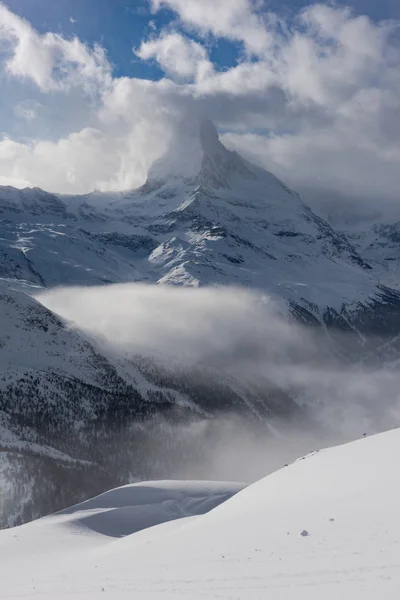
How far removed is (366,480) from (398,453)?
5.74 m

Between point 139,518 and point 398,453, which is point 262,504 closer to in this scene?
point 398,453

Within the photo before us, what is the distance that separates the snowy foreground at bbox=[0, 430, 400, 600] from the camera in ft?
95.8

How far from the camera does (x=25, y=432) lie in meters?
200

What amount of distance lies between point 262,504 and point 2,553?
3255 cm

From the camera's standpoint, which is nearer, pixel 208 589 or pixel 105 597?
pixel 208 589

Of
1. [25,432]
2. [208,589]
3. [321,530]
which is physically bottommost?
[208,589]

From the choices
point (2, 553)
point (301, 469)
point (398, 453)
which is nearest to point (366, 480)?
point (398, 453)

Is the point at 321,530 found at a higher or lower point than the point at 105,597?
higher

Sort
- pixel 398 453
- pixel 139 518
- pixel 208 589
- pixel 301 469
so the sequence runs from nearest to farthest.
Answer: pixel 208 589
pixel 398 453
pixel 301 469
pixel 139 518

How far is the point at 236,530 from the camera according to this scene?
41.9 m

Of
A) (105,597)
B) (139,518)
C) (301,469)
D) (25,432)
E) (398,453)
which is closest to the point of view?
(105,597)

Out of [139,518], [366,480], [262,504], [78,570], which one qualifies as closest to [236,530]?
[262,504]

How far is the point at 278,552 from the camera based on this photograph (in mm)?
34594

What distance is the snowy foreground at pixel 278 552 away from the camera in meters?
29.2
